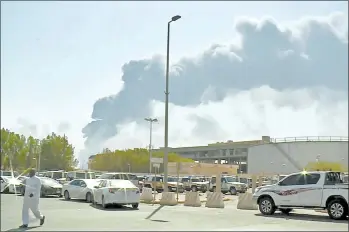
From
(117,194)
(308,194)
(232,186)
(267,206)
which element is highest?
(308,194)

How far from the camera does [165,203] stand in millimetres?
25453

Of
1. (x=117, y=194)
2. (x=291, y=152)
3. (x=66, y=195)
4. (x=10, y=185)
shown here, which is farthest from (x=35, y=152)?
(x=291, y=152)

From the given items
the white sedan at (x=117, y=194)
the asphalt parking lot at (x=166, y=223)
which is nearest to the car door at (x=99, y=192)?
the white sedan at (x=117, y=194)

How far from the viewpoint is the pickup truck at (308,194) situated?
17.8 m

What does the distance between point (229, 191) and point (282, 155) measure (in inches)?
1350

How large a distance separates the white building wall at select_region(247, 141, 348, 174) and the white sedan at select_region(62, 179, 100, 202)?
1525 centimetres

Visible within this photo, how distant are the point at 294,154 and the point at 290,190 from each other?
8.22 m

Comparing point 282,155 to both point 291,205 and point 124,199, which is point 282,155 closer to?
point 291,205

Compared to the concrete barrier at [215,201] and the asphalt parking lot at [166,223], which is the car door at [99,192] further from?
the concrete barrier at [215,201]

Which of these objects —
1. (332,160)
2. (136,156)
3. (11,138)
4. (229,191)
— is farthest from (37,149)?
(136,156)

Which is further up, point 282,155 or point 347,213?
point 282,155

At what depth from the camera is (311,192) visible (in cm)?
1870

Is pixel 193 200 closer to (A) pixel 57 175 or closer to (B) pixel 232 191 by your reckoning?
(B) pixel 232 191

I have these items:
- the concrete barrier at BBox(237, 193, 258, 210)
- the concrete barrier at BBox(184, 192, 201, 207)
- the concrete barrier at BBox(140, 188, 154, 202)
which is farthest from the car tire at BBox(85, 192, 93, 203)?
the concrete barrier at BBox(237, 193, 258, 210)
